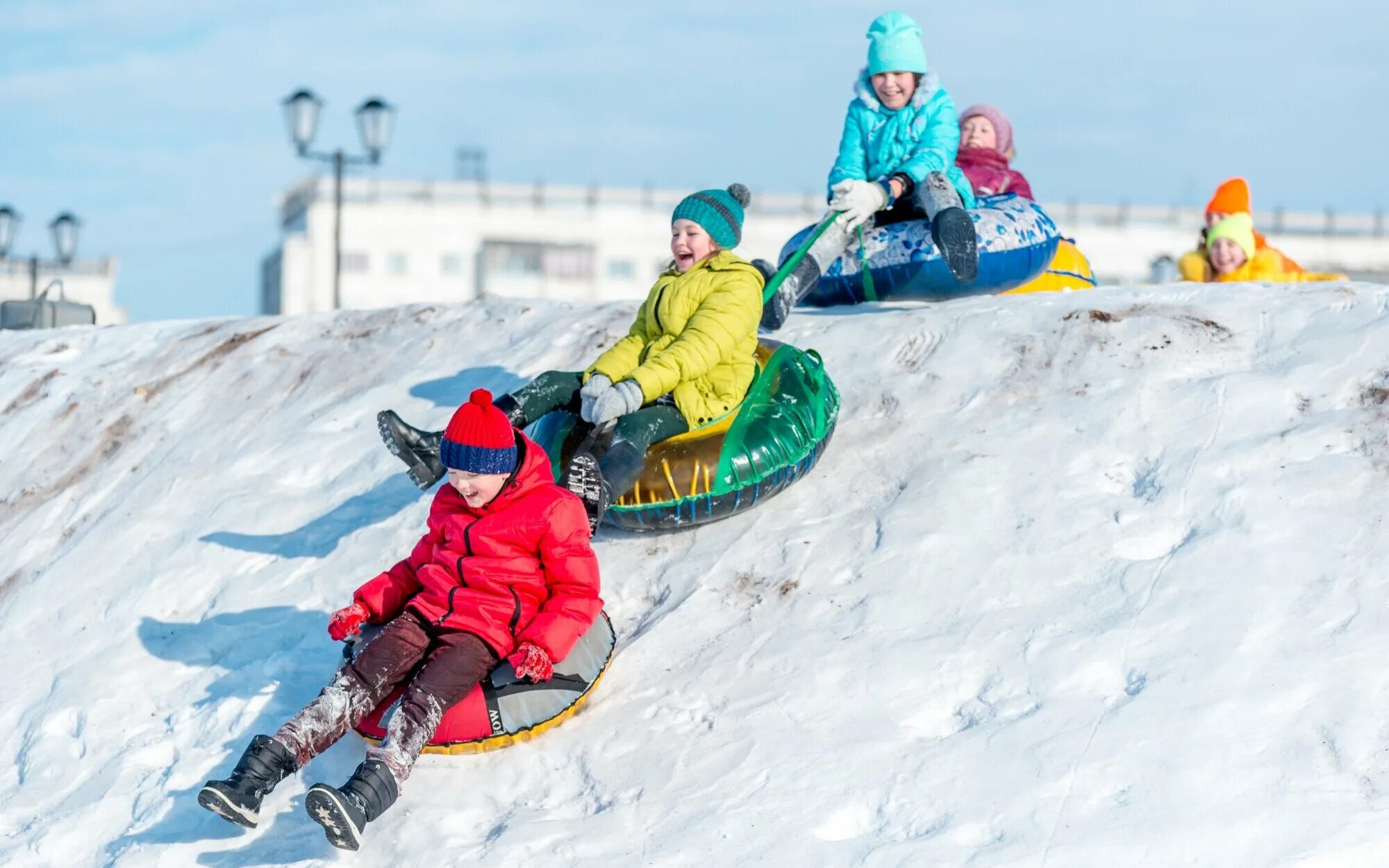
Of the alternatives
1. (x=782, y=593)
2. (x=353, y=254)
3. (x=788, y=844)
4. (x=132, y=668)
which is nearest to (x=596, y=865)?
(x=788, y=844)

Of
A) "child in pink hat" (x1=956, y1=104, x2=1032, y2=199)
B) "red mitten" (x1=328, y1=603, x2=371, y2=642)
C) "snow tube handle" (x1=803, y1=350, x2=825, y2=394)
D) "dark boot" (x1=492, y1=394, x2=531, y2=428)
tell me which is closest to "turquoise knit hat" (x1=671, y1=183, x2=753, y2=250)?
"snow tube handle" (x1=803, y1=350, x2=825, y2=394)

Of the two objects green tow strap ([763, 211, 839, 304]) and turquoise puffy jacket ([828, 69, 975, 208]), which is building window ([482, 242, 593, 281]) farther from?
green tow strap ([763, 211, 839, 304])

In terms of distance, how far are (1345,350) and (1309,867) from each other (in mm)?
3123

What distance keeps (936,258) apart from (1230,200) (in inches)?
156

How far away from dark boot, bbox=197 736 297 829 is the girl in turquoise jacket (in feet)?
12.9

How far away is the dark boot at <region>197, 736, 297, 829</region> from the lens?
14.9ft

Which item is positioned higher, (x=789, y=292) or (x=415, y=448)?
(x=789, y=292)

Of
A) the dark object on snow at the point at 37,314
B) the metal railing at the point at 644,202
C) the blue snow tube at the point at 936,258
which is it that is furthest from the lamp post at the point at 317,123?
the metal railing at the point at 644,202

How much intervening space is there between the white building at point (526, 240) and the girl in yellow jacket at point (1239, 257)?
39.7 meters

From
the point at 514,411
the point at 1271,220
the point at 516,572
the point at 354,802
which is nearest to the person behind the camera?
the point at 354,802

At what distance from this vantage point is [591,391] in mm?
6297

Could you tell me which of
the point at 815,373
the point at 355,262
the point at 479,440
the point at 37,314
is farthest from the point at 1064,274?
the point at 355,262

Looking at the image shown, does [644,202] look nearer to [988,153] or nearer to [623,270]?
[623,270]

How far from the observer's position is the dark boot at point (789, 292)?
310 inches
